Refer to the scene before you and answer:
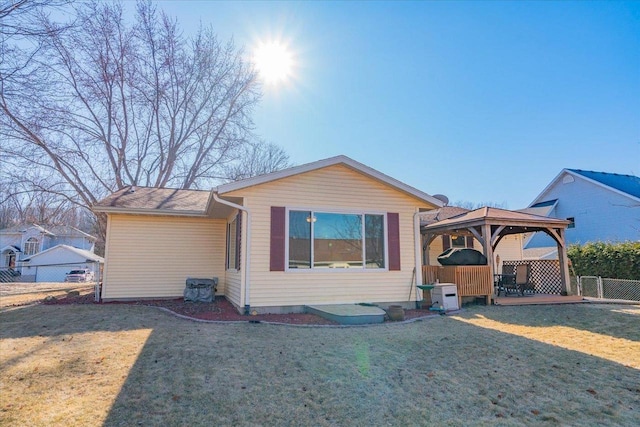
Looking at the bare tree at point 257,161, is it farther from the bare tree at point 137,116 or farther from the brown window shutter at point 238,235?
the brown window shutter at point 238,235

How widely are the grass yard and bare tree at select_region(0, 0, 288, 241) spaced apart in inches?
439

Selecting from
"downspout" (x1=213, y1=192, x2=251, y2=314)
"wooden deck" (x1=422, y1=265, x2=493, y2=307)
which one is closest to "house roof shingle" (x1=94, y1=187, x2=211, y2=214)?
"downspout" (x1=213, y1=192, x2=251, y2=314)

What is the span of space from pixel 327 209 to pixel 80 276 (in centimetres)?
2697

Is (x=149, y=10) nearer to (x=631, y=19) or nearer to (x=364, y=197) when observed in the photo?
(x=364, y=197)

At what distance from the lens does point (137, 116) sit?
18.8 meters

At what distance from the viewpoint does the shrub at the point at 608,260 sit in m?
12.3

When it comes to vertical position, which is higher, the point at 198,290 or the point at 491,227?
the point at 491,227

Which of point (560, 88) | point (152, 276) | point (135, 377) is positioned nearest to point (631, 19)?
point (560, 88)

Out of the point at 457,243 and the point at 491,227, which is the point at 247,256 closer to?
the point at 491,227

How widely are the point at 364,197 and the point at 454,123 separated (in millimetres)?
8650

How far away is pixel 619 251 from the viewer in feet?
42.0

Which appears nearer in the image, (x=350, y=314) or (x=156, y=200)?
(x=350, y=314)

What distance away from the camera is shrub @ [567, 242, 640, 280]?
12.3 metres

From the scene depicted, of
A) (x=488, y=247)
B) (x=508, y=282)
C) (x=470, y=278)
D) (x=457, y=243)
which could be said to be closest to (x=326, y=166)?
(x=470, y=278)
